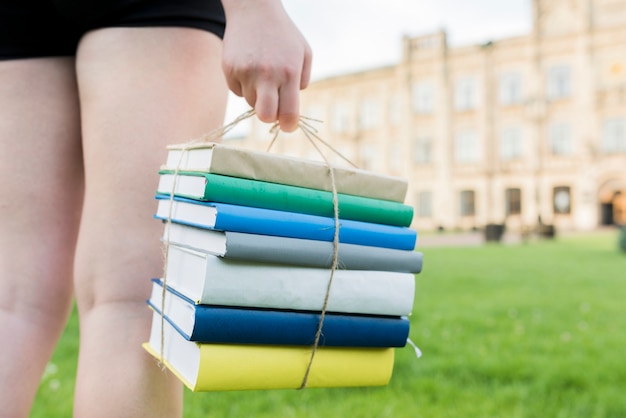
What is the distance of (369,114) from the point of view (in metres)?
25.3

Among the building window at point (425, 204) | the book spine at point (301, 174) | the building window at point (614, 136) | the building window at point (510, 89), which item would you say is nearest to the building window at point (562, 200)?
the building window at point (614, 136)

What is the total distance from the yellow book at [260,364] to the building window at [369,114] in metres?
24.6

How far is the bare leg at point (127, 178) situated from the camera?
33.9 inches

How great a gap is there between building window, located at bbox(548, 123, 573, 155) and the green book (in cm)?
2233

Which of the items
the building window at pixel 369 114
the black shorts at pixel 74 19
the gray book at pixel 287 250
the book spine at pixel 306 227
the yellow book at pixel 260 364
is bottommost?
the yellow book at pixel 260 364

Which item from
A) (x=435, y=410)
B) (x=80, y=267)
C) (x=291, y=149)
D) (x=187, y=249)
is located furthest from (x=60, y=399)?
(x=291, y=149)

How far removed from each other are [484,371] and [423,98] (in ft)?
73.4

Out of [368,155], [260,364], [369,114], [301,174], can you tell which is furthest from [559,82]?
[260,364]

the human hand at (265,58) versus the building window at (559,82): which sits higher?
the building window at (559,82)

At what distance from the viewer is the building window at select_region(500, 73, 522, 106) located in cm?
2195

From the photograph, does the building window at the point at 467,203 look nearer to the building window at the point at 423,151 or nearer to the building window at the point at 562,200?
the building window at the point at 423,151

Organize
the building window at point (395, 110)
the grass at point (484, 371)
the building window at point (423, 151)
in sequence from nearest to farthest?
the grass at point (484, 371) → the building window at point (423, 151) → the building window at point (395, 110)

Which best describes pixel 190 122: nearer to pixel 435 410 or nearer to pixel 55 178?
pixel 55 178

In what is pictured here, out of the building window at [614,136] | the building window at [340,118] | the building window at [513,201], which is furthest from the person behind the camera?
the building window at [340,118]
